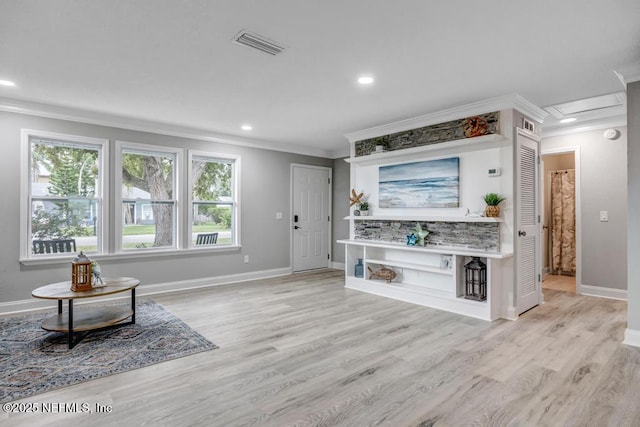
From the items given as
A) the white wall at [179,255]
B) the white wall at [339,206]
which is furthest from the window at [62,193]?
the white wall at [339,206]

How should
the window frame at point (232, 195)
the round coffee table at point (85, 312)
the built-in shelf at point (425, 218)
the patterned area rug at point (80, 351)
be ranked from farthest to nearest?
the window frame at point (232, 195), the built-in shelf at point (425, 218), the round coffee table at point (85, 312), the patterned area rug at point (80, 351)

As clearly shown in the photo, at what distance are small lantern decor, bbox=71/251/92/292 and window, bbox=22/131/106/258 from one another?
1501 mm

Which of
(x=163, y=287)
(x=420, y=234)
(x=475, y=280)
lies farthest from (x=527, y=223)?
(x=163, y=287)

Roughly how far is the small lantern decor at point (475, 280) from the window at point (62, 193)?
4748mm

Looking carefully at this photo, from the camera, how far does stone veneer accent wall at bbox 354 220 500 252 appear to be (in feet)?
13.4

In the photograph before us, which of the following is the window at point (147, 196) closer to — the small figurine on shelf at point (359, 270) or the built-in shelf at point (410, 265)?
the small figurine on shelf at point (359, 270)

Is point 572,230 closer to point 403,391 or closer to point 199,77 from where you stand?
point 403,391

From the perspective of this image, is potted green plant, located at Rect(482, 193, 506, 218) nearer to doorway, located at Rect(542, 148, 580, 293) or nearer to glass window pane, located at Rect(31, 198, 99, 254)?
doorway, located at Rect(542, 148, 580, 293)

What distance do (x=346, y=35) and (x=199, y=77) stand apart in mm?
1552

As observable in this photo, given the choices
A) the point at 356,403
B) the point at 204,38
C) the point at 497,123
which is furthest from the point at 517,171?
the point at 204,38

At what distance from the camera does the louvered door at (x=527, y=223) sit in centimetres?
402

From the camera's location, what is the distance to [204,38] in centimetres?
257

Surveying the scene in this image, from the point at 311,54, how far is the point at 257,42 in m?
0.46

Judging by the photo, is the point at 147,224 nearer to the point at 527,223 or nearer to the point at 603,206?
the point at 527,223
